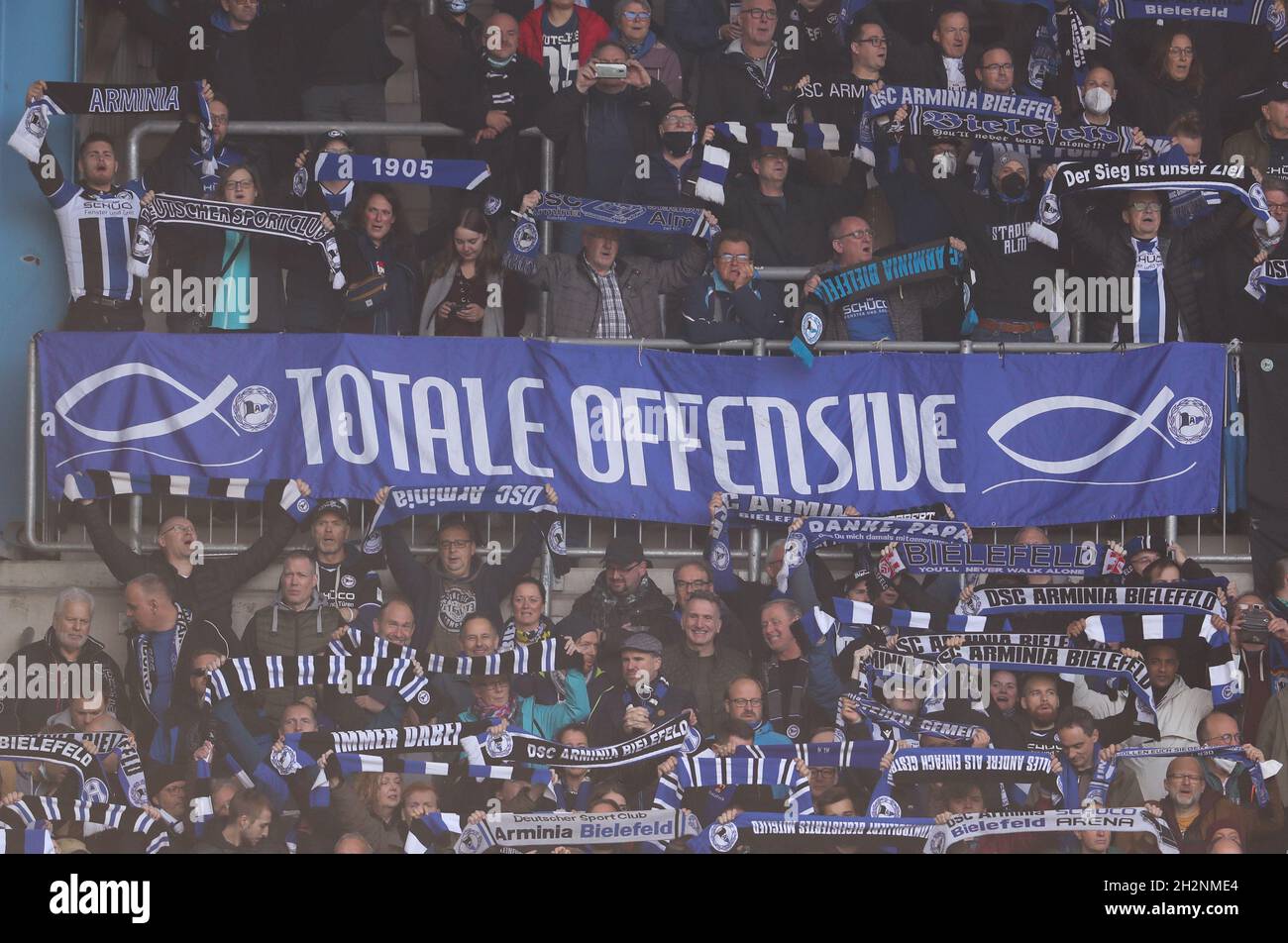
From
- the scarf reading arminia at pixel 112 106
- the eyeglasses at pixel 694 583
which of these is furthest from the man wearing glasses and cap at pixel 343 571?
the scarf reading arminia at pixel 112 106

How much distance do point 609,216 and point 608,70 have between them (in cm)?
87

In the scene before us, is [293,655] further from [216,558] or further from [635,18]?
[635,18]

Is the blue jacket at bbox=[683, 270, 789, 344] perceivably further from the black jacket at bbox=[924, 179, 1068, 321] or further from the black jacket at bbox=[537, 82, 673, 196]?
the black jacket at bbox=[924, 179, 1068, 321]

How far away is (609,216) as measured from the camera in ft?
35.7

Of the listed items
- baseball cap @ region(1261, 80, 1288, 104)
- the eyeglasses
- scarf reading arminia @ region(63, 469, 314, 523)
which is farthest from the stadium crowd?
scarf reading arminia @ region(63, 469, 314, 523)

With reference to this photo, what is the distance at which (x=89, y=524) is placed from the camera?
10453 millimetres

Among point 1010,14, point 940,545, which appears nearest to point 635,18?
point 1010,14

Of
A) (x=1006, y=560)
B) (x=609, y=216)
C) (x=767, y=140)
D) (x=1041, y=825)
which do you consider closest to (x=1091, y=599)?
(x=1006, y=560)

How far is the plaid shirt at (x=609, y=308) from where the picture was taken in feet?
35.9

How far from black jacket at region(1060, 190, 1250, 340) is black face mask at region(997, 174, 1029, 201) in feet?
0.89

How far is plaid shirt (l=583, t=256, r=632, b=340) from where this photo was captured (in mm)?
10945

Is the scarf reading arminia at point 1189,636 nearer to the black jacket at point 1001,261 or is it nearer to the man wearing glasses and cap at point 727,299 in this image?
the black jacket at point 1001,261

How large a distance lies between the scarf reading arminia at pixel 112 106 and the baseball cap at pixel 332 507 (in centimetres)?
202

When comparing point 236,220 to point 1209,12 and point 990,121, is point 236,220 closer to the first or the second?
point 990,121
